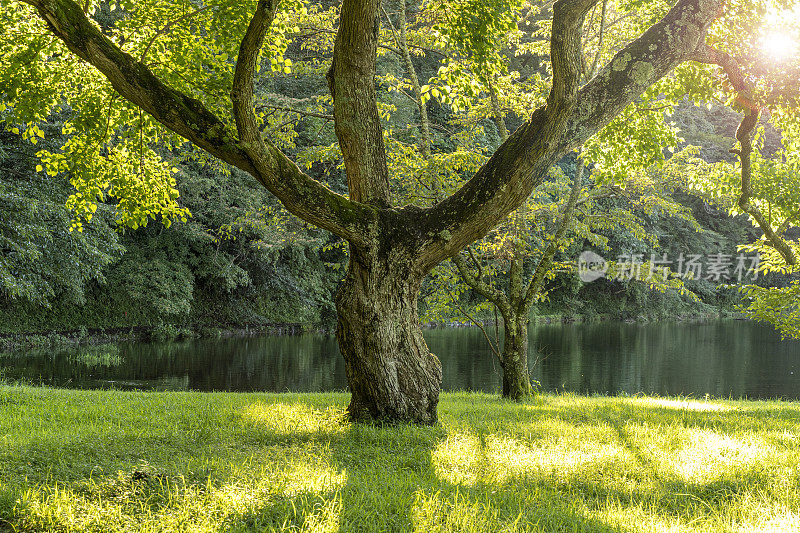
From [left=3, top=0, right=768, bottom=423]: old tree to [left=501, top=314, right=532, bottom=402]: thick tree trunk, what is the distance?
4.25 metres

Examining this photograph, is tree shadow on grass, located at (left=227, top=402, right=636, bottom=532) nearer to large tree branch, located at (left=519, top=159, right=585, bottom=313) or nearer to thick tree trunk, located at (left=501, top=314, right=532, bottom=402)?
thick tree trunk, located at (left=501, top=314, right=532, bottom=402)

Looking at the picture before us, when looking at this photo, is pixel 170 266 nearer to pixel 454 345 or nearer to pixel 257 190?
pixel 257 190

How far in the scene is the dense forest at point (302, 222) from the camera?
9.75m

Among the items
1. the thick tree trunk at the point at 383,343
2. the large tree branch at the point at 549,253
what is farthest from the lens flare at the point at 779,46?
the thick tree trunk at the point at 383,343

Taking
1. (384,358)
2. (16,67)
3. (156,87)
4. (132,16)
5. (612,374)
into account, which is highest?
(132,16)

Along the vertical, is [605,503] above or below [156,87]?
below

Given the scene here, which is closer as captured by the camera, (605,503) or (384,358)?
(605,503)

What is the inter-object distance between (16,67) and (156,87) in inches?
125

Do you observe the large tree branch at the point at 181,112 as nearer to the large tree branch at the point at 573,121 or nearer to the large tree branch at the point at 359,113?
the large tree branch at the point at 359,113

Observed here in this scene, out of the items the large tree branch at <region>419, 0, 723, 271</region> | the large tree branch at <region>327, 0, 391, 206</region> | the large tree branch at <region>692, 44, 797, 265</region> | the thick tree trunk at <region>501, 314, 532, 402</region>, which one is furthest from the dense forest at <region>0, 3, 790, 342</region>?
the large tree branch at <region>419, 0, 723, 271</region>

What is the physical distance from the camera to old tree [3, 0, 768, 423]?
5672 mm

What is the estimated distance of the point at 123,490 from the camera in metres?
3.82

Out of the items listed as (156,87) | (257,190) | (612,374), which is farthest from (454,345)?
(156,87)

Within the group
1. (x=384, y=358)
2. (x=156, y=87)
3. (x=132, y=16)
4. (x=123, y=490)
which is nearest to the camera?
(x=123, y=490)
